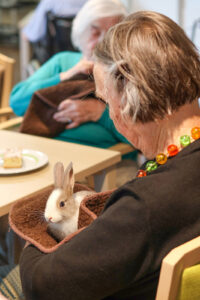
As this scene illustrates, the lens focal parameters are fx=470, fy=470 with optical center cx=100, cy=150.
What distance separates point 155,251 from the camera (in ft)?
2.80

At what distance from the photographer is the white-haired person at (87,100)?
92.7 inches

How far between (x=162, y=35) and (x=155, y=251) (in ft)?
1.41

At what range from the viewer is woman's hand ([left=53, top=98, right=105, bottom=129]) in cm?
232

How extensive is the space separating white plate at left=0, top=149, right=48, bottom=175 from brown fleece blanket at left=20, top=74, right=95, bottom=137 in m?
0.50

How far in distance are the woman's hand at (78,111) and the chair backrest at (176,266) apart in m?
1.58

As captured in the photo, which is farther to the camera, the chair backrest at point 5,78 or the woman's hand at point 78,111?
the chair backrest at point 5,78

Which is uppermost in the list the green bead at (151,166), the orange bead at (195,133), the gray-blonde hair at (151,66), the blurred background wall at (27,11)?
the gray-blonde hair at (151,66)

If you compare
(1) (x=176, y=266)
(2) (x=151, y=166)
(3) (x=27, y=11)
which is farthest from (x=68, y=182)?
(3) (x=27, y=11)

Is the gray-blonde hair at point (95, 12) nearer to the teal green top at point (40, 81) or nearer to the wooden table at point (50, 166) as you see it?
the teal green top at point (40, 81)

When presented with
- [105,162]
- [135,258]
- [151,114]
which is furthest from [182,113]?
[105,162]

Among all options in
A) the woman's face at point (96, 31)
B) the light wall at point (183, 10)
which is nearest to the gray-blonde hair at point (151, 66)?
the woman's face at point (96, 31)

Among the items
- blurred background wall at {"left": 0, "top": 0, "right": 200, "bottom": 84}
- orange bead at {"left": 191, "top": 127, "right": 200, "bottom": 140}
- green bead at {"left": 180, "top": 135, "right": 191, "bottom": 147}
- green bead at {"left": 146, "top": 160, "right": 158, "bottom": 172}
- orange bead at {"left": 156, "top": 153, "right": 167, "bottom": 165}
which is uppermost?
orange bead at {"left": 191, "top": 127, "right": 200, "bottom": 140}

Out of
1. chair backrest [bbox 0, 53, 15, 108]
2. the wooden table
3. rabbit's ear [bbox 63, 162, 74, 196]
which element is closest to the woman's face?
chair backrest [bbox 0, 53, 15, 108]

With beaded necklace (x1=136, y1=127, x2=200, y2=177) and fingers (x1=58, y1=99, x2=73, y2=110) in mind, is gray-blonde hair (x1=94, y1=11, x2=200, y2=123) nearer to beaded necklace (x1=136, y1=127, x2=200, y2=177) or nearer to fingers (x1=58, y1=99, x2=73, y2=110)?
beaded necklace (x1=136, y1=127, x2=200, y2=177)
